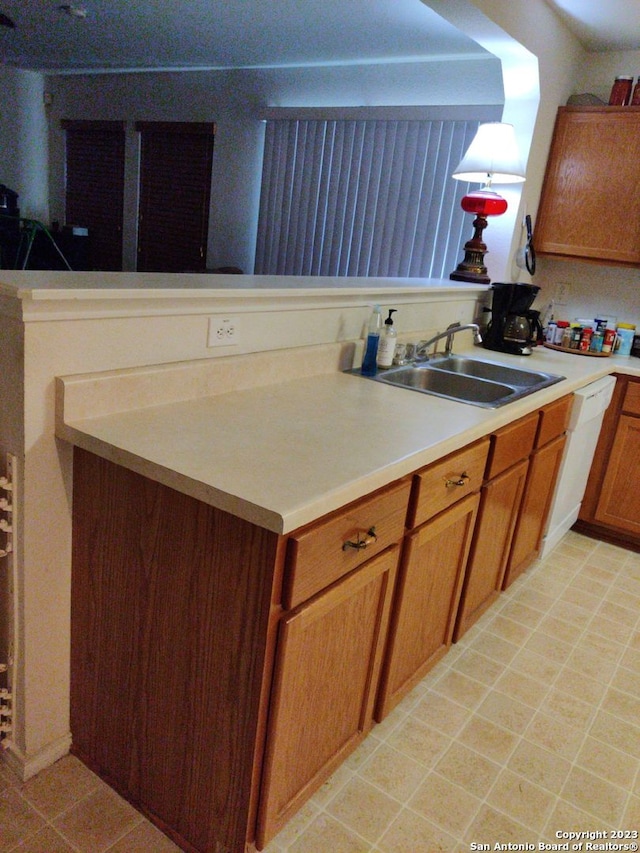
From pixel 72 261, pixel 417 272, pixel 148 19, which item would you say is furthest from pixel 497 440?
pixel 72 261

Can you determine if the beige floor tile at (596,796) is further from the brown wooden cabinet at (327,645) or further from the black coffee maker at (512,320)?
the black coffee maker at (512,320)

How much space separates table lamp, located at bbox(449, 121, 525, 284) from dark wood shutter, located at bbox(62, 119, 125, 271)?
380 centimetres

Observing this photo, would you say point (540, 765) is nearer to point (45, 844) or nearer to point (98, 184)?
point (45, 844)

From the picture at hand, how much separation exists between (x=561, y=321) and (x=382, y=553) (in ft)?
7.93

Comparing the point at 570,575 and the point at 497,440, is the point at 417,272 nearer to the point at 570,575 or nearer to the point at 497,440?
the point at 570,575

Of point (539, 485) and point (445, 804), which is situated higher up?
point (539, 485)

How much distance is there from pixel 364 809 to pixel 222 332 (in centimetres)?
121

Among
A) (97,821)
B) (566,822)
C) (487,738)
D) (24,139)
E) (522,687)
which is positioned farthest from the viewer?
(24,139)

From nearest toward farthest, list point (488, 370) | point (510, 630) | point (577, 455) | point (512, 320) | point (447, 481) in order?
1. point (447, 481)
2. point (510, 630)
3. point (488, 370)
4. point (577, 455)
5. point (512, 320)

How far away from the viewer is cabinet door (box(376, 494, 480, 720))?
159 centimetres

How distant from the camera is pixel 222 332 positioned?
5.48 feet

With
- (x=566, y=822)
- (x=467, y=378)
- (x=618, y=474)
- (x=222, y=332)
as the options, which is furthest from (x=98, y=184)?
(x=566, y=822)

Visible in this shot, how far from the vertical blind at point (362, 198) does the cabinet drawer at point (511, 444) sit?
221cm

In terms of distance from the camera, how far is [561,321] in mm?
3396
